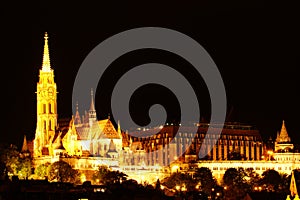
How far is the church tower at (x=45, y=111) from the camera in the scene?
16362 cm

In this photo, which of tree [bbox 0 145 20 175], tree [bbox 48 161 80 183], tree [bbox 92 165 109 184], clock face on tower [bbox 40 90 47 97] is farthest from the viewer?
clock face on tower [bbox 40 90 47 97]

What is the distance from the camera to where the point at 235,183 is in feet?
481

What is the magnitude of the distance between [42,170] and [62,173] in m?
3.17

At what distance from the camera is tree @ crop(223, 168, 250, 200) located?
429 ft

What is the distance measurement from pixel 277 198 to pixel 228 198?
23.9 metres

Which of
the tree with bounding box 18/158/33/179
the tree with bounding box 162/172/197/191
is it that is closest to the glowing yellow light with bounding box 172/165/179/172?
the tree with bounding box 162/172/197/191

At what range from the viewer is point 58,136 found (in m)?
162

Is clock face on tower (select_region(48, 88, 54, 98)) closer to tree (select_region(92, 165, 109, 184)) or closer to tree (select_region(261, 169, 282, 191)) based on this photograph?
tree (select_region(92, 165, 109, 184))

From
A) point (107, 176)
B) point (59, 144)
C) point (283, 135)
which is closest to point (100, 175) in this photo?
point (107, 176)

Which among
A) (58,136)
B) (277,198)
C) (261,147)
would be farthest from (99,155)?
(277,198)

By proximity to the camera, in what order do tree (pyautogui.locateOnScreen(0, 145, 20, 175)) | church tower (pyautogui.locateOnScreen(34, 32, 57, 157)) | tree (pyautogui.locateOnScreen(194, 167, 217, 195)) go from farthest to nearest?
church tower (pyautogui.locateOnScreen(34, 32, 57, 157)) < tree (pyautogui.locateOnScreen(0, 145, 20, 175)) < tree (pyautogui.locateOnScreen(194, 167, 217, 195))

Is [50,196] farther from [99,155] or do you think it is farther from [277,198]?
[99,155]

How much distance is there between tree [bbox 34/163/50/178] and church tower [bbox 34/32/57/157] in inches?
513

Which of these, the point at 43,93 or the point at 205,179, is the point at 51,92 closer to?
the point at 43,93
